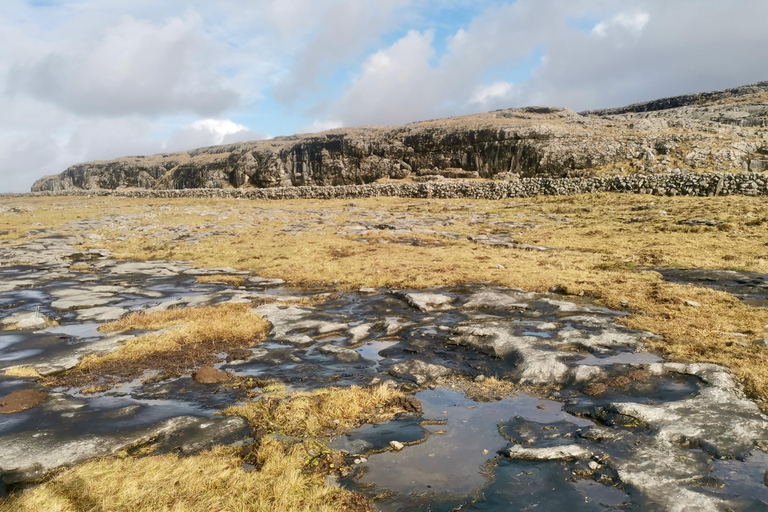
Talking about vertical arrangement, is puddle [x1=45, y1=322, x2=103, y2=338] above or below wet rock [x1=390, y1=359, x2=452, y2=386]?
above

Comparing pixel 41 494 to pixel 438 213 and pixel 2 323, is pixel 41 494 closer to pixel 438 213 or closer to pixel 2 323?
pixel 2 323

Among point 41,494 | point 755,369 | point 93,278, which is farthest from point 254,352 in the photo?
point 93,278

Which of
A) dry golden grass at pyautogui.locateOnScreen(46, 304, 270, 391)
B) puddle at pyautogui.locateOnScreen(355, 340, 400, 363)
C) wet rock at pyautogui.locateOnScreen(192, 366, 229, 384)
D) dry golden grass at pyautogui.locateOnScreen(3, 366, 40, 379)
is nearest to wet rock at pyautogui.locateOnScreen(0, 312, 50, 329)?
dry golden grass at pyautogui.locateOnScreen(46, 304, 270, 391)

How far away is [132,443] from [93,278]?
18532 mm

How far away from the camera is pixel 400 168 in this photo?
68.9 meters

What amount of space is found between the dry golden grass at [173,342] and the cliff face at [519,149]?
47.3m

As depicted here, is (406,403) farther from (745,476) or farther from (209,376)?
(745,476)

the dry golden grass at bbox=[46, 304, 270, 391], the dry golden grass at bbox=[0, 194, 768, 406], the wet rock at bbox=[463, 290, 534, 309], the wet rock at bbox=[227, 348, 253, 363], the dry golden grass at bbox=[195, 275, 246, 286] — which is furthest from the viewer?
the dry golden grass at bbox=[195, 275, 246, 286]

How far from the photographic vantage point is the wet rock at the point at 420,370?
421 inches

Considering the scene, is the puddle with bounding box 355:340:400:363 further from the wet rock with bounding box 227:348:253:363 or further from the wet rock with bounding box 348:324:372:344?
the wet rock with bounding box 227:348:253:363

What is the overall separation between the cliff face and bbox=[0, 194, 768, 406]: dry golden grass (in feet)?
38.8

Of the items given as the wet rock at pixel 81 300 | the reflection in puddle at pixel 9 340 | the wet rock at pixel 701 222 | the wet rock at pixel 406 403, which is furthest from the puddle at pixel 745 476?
the wet rock at pixel 701 222

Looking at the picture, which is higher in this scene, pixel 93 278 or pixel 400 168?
pixel 400 168

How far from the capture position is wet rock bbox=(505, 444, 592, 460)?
282 inches
